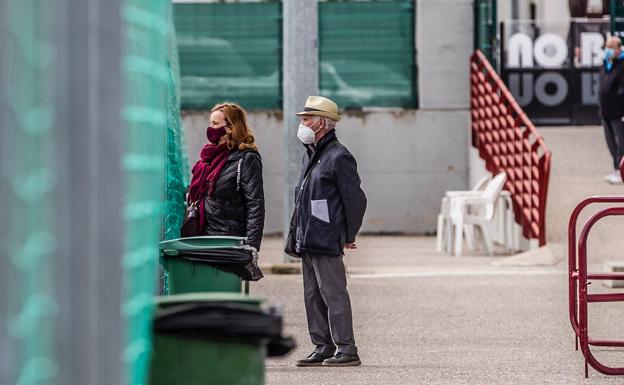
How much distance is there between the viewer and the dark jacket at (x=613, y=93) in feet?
70.0

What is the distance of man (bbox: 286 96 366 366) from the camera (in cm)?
964

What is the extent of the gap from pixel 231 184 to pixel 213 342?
18.7 feet

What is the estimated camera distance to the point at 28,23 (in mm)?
3369

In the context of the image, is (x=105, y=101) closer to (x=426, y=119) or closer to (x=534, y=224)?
(x=534, y=224)

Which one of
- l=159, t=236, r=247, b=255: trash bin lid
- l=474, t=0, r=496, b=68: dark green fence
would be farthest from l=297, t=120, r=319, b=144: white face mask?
l=474, t=0, r=496, b=68: dark green fence

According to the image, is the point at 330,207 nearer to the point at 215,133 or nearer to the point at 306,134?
the point at 306,134

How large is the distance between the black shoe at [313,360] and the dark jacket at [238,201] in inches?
33.7

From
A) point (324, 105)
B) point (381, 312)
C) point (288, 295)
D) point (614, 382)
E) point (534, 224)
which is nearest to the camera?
point (614, 382)

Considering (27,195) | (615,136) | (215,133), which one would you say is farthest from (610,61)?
(27,195)

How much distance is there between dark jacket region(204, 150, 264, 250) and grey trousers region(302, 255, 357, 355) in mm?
460

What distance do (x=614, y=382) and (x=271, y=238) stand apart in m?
14.7

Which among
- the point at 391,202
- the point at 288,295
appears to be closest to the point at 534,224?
the point at 391,202

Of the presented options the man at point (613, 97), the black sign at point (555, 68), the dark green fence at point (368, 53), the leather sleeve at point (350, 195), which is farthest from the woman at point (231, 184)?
the black sign at point (555, 68)

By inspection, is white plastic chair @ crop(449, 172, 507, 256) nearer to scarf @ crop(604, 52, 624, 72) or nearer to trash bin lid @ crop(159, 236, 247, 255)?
scarf @ crop(604, 52, 624, 72)
